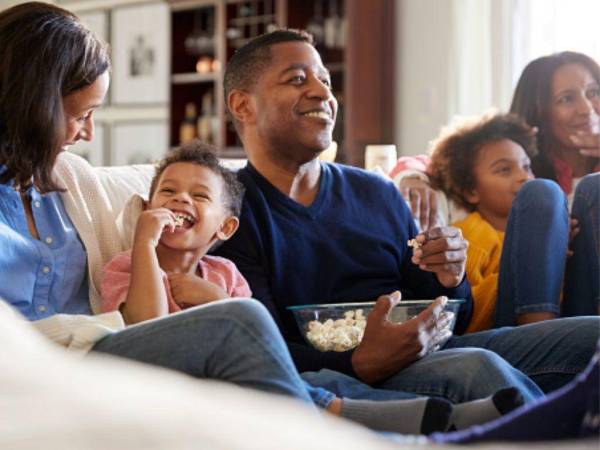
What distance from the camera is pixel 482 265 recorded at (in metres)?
2.47

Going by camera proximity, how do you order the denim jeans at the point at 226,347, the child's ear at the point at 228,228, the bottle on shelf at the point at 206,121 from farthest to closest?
the bottle on shelf at the point at 206,121, the child's ear at the point at 228,228, the denim jeans at the point at 226,347

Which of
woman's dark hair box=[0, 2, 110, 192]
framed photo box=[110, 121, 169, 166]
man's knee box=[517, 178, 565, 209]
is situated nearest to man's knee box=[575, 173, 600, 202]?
man's knee box=[517, 178, 565, 209]

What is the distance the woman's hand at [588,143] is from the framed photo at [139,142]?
4.70m

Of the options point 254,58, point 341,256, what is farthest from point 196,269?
point 254,58

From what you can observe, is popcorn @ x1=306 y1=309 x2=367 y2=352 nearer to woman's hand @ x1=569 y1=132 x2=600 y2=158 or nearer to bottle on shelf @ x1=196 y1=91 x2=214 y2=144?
woman's hand @ x1=569 y1=132 x2=600 y2=158

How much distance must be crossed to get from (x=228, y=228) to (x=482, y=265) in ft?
2.28

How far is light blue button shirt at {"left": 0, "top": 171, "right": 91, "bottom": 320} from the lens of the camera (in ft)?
5.75

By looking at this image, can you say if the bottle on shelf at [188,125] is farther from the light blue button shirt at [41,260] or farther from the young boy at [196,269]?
the light blue button shirt at [41,260]

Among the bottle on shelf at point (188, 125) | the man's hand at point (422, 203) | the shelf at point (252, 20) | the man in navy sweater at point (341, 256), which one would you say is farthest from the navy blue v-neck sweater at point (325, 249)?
the bottle on shelf at point (188, 125)

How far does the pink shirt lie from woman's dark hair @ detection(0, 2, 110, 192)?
19 cm

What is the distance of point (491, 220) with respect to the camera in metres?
2.62

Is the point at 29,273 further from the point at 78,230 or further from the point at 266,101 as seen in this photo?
the point at 266,101

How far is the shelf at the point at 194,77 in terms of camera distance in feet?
22.4

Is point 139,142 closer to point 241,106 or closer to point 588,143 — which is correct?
point 588,143
